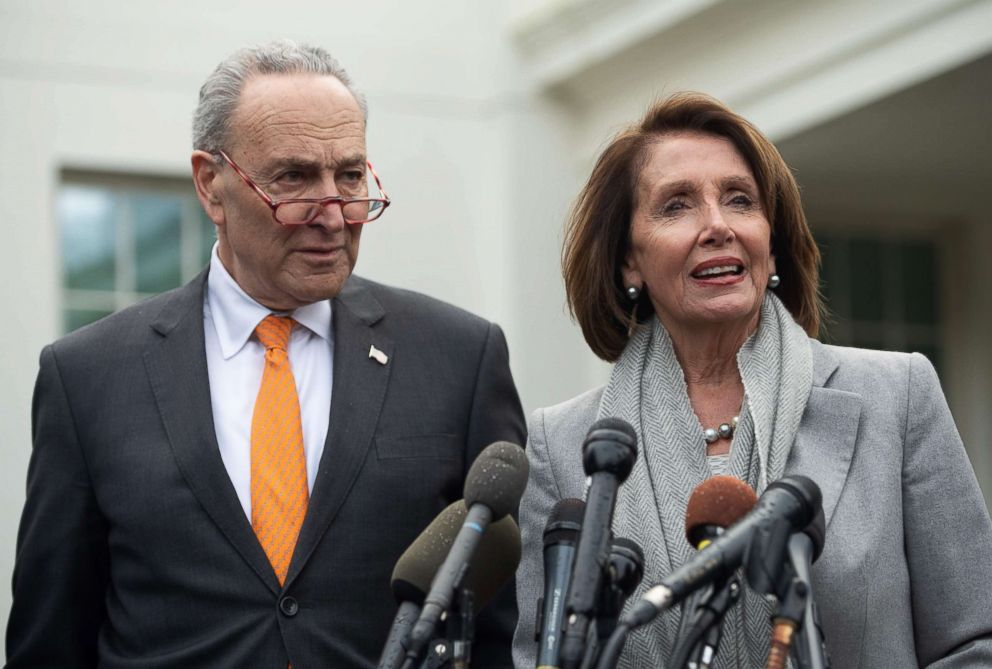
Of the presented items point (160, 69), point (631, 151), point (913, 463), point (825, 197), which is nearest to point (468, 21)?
point (160, 69)

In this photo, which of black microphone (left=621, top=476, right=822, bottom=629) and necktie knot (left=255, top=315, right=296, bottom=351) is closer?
black microphone (left=621, top=476, right=822, bottom=629)

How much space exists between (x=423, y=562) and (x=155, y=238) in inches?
248

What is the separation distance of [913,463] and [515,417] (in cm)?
93

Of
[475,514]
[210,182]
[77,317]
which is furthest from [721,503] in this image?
[77,317]

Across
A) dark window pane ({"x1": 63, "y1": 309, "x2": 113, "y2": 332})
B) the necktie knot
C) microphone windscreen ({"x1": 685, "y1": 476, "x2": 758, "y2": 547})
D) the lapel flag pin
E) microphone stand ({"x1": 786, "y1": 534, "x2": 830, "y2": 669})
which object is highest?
the necktie knot

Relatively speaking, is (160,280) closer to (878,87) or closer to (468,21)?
(468,21)

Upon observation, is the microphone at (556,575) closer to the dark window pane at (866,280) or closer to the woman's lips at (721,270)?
the woman's lips at (721,270)

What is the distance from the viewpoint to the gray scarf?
11.4 feet

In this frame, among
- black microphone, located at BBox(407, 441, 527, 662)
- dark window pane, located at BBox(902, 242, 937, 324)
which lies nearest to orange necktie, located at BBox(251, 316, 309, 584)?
black microphone, located at BBox(407, 441, 527, 662)

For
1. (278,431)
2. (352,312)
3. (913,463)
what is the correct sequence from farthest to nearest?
(352,312), (278,431), (913,463)

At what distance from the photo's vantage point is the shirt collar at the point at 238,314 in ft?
12.8

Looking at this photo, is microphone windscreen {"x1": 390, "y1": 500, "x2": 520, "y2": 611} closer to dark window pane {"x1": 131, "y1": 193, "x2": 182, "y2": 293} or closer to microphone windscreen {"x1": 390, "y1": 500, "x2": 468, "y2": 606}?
microphone windscreen {"x1": 390, "y1": 500, "x2": 468, "y2": 606}

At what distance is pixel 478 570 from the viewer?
116 inches

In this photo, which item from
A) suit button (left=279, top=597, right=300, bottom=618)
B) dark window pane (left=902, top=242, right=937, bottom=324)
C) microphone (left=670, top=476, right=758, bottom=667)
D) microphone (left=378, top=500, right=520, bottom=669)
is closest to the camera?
microphone (left=670, top=476, right=758, bottom=667)
